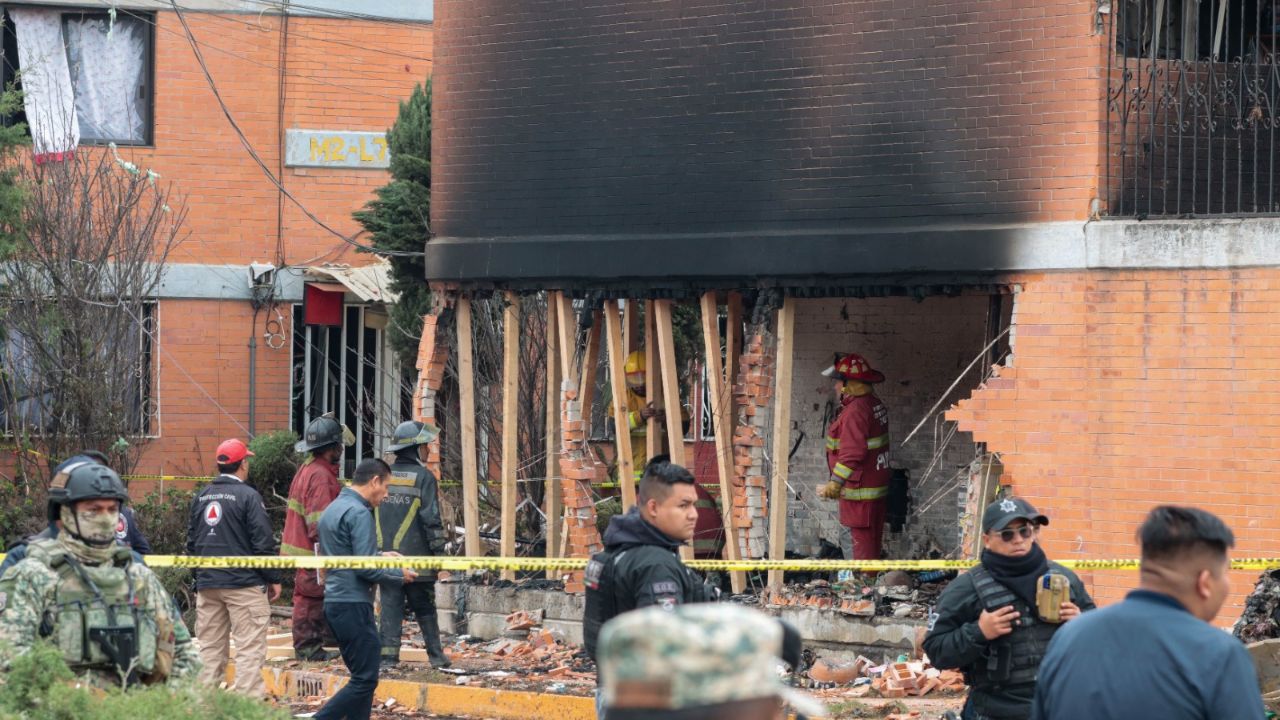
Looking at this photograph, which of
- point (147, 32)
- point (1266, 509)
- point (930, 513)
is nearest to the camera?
point (1266, 509)

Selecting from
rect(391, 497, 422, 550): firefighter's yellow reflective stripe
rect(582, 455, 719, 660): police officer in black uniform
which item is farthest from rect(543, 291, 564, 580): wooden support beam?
rect(582, 455, 719, 660): police officer in black uniform

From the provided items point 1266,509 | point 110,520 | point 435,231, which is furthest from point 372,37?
point 110,520

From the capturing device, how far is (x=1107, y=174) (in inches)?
452

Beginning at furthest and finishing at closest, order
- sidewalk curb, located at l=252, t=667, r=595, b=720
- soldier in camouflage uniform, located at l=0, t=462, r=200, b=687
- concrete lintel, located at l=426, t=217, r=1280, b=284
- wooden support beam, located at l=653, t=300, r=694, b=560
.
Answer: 1. wooden support beam, located at l=653, t=300, r=694, b=560
2. sidewalk curb, located at l=252, t=667, r=595, b=720
3. concrete lintel, located at l=426, t=217, r=1280, b=284
4. soldier in camouflage uniform, located at l=0, t=462, r=200, b=687

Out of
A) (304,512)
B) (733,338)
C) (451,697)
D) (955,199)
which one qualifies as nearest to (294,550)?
(304,512)

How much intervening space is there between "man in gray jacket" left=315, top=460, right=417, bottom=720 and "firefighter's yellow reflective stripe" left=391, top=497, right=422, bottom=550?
2.46 metres

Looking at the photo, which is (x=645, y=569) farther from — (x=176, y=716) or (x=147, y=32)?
(x=147, y=32)

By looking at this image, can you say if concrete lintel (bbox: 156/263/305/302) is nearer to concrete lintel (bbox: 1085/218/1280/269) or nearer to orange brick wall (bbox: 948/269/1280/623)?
orange brick wall (bbox: 948/269/1280/623)

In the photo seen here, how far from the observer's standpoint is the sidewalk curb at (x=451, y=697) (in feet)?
37.0

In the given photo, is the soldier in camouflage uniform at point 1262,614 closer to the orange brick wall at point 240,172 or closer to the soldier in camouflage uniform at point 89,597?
the soldier in camouflage uniform at point 89,597

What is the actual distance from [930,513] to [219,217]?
8.84m

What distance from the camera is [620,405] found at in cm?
1379

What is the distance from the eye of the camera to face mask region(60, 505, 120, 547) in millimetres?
6520

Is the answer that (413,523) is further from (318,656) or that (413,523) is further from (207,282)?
(207,282)
